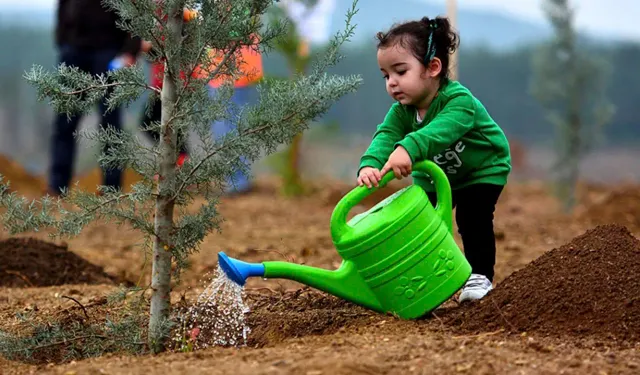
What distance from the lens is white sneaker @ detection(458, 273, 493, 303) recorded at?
12.5 ft

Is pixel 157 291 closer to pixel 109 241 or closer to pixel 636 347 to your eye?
pixel 636 347

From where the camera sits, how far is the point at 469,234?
13.1 ft

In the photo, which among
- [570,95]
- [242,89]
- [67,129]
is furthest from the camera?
[242,89]

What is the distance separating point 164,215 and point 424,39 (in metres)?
1.19

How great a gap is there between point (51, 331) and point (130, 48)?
5.54 m

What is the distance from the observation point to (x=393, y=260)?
3430 millimetres

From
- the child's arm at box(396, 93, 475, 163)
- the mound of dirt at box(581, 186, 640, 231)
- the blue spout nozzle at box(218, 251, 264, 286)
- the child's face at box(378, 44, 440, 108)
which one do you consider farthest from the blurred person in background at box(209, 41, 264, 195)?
the mound of dirt at box(581, 186, 640, 231)

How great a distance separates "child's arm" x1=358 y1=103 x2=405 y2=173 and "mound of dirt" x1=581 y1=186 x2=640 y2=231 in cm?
467

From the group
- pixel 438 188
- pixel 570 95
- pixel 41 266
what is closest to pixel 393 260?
pixel 438 188

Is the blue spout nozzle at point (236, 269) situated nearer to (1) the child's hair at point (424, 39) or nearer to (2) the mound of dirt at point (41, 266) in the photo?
(1) the child's hair at point (424, 39)

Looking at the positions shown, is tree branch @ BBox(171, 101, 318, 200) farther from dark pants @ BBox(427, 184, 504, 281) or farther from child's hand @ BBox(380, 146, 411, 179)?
dark pants @ BBox(427, 184, 504, 281)

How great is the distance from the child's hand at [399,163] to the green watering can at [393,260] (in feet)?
0.14

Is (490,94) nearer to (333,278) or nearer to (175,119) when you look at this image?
(333,278)

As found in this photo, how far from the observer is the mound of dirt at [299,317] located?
3506 millimetres
